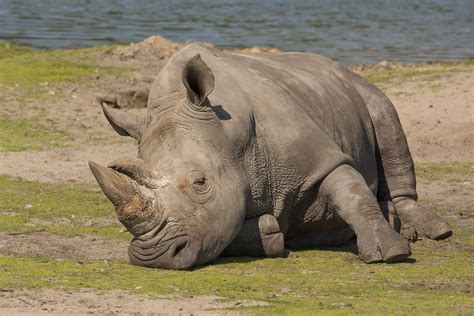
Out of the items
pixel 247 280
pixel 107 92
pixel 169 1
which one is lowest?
pixel 169 1


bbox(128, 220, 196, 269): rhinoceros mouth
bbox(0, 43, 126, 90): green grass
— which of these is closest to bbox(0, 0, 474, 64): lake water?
bbox(0, 43, 126, 90): green grass

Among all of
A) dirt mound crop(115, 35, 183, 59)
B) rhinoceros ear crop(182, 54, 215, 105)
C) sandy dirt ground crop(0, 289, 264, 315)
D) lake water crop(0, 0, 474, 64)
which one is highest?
rhinoceros ear crop(182, 54, 215, 105)

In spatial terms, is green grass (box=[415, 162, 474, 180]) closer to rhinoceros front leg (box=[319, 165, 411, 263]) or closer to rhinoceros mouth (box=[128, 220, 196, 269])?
rhinoceros front leg (box=[319, 165, 411, 263])

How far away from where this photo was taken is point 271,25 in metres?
34.2

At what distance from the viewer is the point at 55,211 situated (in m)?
11.0

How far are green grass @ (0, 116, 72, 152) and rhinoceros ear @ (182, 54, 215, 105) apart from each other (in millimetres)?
5798

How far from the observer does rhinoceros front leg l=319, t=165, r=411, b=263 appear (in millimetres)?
9016

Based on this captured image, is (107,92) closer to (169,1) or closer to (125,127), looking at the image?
(125,127)

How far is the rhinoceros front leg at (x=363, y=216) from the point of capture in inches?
355

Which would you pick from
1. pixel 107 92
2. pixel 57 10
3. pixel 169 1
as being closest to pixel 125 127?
pixel 107 92

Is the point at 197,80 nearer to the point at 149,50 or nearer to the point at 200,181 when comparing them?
the point at 200,181

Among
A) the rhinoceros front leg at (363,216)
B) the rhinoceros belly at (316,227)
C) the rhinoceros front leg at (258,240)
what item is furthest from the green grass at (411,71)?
the rhinoceros front leg at (258,240)

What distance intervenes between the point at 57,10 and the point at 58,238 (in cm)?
2918

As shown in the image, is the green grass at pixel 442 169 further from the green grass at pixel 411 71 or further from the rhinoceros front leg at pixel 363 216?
the green grass at pixel 411 71
